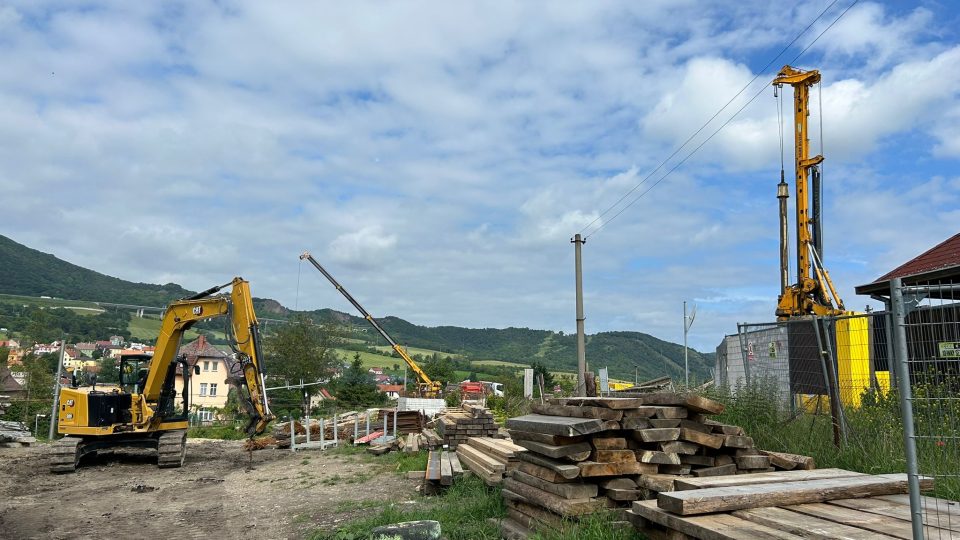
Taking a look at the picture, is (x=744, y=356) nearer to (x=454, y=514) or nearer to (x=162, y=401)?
(x=454, y=514)

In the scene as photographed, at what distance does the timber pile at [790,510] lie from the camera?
4.92m

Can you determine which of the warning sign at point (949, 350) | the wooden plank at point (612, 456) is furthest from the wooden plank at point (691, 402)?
the warning sign at point (949, 350)

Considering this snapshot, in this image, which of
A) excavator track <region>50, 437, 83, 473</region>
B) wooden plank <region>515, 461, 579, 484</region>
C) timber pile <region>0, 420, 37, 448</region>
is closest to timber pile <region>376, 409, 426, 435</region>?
excavator track <region>50, 437, 83, 473</region>

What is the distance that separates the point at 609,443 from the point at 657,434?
1.67ft

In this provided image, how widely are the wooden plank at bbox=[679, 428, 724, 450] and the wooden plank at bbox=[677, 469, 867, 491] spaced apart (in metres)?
0.60

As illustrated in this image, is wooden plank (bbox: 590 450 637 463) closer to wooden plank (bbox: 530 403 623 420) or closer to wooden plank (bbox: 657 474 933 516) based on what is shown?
wooden plank (bbox: 530 403 623 420)

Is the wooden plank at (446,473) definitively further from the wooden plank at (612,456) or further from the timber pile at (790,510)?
the timber pile at (790,510)

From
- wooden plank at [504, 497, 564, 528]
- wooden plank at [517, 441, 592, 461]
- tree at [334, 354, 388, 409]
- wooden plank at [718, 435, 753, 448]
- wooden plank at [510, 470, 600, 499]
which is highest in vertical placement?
wooden plank at [718, 435, 753, 448]

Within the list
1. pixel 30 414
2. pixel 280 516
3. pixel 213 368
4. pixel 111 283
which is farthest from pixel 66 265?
pixel 280 516

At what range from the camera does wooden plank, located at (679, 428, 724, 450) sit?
738 cm

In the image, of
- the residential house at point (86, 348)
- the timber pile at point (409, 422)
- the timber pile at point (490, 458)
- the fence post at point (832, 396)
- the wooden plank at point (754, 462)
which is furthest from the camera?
the residential house at point (86, 348)

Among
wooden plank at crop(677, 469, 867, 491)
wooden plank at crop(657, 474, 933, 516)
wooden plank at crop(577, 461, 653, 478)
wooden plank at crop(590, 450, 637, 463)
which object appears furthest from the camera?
wooden plank at crop(590, 450, 637, 463)

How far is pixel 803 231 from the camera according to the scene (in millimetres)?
18312

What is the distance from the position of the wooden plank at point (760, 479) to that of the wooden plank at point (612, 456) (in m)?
0.81
